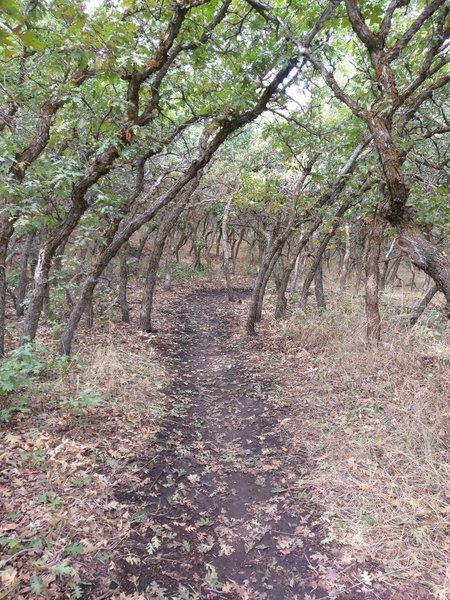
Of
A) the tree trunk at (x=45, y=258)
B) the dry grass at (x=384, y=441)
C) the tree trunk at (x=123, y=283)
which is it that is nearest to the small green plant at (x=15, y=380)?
the tree trunk at (x=45, y=258)

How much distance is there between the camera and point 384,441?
453 centimetres

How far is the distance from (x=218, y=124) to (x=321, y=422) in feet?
16.7

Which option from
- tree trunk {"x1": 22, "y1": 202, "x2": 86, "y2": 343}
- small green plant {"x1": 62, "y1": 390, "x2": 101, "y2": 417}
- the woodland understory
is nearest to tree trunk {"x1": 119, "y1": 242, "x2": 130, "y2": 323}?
the woodland understory

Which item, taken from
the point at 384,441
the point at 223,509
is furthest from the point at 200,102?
the point at 223,509

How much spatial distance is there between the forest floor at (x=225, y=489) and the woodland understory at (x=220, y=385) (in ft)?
0.07

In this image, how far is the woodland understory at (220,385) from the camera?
331 centimetres

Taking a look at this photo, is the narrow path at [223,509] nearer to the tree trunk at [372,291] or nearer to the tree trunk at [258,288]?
the tree trunk at [372,291]

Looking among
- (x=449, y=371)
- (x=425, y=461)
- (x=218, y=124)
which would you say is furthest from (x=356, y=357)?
(x=218, y=124)

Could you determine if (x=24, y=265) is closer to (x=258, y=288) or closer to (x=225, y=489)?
(x=258, y=288)

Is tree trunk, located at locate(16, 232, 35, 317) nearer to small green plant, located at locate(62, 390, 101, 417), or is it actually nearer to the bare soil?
small green plant, located at locate(62, 390, 101, 417)

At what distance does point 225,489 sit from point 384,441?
1.84 meters

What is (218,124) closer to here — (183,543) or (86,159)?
(86,159)

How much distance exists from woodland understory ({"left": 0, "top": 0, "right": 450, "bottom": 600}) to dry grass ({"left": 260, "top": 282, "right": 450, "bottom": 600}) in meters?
0.02

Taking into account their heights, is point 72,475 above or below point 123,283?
below
